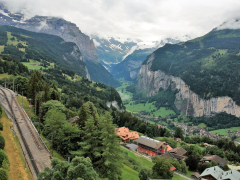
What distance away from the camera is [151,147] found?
77625 mm

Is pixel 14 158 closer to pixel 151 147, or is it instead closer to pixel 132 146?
pixel 132 146

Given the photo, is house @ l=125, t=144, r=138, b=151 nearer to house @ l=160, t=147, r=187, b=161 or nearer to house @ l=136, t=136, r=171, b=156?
house @ l=136, t=136, r=171, b=156

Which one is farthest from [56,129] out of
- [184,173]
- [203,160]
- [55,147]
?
[203,160]

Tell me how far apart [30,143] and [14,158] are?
285 inches

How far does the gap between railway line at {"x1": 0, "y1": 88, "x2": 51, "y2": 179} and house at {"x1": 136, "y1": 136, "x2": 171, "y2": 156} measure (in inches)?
1791

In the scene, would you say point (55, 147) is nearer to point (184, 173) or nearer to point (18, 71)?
point (184, 173)

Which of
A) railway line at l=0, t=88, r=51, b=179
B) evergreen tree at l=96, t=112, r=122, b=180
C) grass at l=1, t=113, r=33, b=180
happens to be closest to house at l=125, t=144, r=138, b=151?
railway line at l=0, t=88, r=51, b=179

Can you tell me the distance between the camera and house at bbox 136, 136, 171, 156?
77.5 metres

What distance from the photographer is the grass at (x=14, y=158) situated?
26758 millimetres

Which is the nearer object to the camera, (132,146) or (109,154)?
(109,154)

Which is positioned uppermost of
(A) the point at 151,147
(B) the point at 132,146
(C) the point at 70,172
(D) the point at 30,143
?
(C) the point at 70,172

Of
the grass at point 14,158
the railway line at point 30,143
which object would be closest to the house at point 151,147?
the railway line at point 30,143

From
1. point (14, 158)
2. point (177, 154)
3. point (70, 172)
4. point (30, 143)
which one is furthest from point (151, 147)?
point (70, 172)

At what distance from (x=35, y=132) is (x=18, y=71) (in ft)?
248
